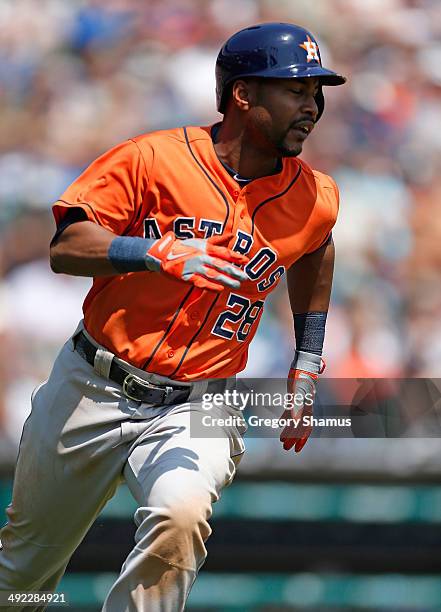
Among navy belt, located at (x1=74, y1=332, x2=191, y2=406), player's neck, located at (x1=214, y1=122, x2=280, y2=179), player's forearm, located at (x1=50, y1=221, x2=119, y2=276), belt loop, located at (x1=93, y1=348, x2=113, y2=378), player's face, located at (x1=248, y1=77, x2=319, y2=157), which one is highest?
player's face, located at (x1=248, y1=77, x2=319, y2=157)

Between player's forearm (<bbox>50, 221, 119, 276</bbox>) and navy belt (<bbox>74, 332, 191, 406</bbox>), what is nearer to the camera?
player's forearm (<bbox>50, 221, 119, 276</bbox>)

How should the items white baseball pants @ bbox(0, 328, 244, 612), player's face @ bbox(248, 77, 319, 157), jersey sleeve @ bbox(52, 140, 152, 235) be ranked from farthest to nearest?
player's face @ bbox(248, 77, 319, 157)
jersey sleeve @ bbox(52, 140, 152, 235)
white baseball pants @ bbox(0, 328, 244, 612)

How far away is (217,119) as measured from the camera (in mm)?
5480

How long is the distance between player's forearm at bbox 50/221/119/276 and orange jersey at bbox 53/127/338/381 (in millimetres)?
69

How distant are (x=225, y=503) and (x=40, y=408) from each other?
193cm

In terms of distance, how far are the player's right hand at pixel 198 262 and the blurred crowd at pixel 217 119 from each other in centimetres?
241

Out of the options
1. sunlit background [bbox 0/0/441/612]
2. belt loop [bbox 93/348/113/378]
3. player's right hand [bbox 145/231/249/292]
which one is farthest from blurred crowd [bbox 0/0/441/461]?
player's right hand [bbox 145/231/249/292]

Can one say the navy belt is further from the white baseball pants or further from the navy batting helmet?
the navy batting helmet

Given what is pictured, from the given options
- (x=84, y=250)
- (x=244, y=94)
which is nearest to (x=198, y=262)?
(x=84, y=250)

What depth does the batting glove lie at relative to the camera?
10.3 ft

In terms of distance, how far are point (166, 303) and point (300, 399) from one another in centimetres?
61

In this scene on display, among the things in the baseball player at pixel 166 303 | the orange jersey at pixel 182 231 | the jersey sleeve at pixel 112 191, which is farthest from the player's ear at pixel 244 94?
the jersey sleeve at pixel 112 191

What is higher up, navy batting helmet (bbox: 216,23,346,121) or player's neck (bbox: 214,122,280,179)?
navy batting helmet (bbox: 216,23,346,121)

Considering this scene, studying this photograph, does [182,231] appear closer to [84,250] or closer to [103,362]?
[84,250]
